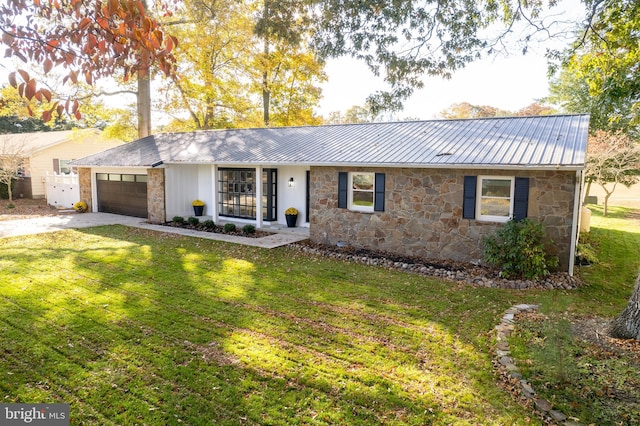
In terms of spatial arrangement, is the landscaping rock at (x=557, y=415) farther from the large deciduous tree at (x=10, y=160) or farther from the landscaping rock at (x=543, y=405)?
the large deciduous tree at (x=10, y=160)

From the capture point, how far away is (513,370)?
15.9ft

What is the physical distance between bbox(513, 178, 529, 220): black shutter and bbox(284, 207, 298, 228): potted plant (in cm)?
756

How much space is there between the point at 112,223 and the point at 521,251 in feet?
47.4

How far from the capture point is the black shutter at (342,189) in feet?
38.5

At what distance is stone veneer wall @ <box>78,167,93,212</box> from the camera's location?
19.6 m

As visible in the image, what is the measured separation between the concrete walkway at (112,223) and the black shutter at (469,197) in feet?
16.3

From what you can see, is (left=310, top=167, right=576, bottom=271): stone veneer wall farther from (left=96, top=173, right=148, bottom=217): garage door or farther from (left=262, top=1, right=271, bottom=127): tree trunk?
(left=262, top=1, right=271, bottom=127): tree trunk

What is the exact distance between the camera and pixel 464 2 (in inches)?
359

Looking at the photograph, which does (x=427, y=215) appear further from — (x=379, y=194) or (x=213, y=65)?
(x=213, y=65)

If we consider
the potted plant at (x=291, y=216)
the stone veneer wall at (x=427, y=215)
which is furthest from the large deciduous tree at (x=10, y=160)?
the stone veneer wall at (x=427, y=215)

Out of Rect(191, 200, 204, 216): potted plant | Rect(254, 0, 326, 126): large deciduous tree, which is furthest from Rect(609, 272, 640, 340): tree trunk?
Rect(254, 0, 326, 126): large deciduous tree

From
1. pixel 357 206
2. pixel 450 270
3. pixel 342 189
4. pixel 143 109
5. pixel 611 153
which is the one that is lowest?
pixel 450 270

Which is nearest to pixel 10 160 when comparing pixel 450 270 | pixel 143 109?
pixel 143 109

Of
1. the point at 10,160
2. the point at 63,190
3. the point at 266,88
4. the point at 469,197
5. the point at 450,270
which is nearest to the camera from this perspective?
the point at 450,270
